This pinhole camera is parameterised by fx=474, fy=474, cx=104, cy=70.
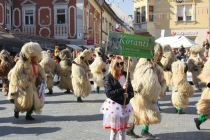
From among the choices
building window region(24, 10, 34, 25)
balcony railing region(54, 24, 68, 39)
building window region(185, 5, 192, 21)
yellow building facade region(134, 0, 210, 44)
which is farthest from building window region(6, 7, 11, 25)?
building window region(185, 5, 192, 21)

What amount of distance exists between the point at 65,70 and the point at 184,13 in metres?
34.6

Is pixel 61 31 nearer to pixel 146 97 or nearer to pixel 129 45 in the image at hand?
pixel 146 97

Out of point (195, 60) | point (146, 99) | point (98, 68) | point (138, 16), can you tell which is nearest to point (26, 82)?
point (146, 99)

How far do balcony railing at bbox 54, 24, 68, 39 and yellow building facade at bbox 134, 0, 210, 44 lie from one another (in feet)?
39.6

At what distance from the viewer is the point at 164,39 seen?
2839 cm

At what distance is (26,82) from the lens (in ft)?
35.2

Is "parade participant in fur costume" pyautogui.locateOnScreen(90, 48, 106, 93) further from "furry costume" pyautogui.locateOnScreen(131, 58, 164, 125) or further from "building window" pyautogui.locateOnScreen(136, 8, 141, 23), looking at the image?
"building window" pyautogui.locateOnScreen(136, 8, 141, 23)

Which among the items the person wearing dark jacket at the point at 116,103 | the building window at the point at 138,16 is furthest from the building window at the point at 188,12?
the person wearing dark jacket at the point at 116,103

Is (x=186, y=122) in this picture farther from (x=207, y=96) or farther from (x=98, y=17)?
(x=98, y=17)

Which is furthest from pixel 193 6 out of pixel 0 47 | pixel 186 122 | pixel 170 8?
pixel 186 122

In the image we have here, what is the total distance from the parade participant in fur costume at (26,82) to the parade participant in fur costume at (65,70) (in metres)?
5.87

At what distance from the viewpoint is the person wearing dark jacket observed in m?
7.52

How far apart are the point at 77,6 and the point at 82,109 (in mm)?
29475

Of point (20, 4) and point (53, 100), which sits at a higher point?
point (20, 4)
